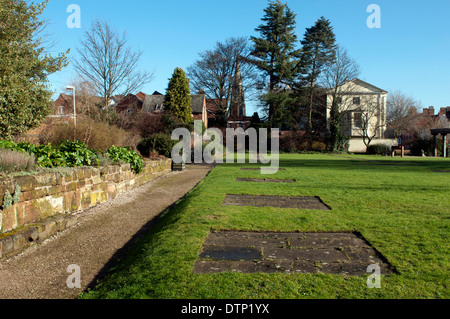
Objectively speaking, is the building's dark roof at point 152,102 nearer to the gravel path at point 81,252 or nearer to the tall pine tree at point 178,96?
the tall pine tree at point 178,96

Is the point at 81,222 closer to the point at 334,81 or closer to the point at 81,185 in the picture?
the point at 81,185

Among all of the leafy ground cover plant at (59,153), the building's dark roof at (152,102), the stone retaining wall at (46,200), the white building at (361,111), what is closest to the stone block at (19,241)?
the stone retaining wall at (46,200)

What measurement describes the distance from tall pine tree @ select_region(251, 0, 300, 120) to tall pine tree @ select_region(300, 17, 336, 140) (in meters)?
1.41

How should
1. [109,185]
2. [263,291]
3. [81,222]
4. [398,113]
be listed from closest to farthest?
[263,291], [81,222], [109,185], [398,113]

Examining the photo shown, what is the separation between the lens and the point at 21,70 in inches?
406

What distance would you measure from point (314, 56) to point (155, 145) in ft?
94.8

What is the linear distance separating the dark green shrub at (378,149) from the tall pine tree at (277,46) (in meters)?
11.2

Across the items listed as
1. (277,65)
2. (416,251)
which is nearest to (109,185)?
(416,251)

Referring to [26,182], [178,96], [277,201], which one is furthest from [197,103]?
[26,182]

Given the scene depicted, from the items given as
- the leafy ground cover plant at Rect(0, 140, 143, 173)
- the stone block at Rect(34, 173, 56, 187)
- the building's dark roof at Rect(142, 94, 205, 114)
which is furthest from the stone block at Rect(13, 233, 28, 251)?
the building's dark roof at Rect(142, 94, 205, 114)

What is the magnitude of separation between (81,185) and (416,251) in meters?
5.73

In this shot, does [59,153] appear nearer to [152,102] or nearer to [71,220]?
[71,220]

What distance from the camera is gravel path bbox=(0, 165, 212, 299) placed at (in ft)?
11.0

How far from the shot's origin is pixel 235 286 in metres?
2.83
